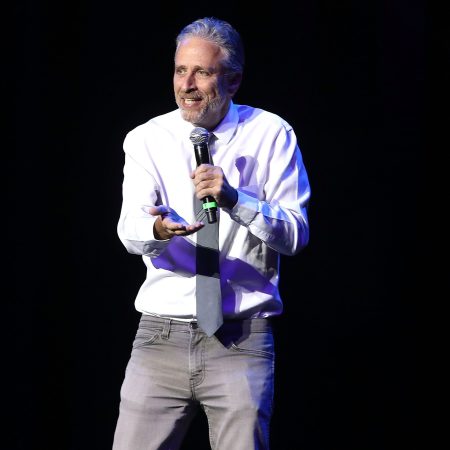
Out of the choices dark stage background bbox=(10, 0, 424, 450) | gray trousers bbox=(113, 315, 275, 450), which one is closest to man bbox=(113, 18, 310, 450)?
gray trousers bbox=(113, 315, 275, 450)

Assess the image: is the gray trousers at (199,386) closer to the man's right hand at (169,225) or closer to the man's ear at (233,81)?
the man's right hand at (169,225)

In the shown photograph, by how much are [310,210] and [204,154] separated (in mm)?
1364

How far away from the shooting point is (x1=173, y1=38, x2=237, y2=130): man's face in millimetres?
2186

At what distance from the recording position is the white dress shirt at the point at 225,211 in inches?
81.5

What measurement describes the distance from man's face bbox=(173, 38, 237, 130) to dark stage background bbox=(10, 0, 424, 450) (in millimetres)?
1016

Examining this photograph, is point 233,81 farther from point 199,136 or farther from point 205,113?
point 199,136

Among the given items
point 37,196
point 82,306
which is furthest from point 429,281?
point 37,196

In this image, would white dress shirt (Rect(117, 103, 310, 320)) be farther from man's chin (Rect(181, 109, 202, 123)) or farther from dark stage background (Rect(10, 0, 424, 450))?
dark stage background (Rect(10, 0, 424, 450))

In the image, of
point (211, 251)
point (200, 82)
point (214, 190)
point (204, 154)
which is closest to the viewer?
point (214, 190)

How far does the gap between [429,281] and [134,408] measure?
1.63 m

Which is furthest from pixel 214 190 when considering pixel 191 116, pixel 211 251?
pixel 191 116

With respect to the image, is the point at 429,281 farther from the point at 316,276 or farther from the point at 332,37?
the point at 332,37

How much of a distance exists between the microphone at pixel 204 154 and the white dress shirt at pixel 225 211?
0.52 feet

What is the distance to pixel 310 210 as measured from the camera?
128 inches
